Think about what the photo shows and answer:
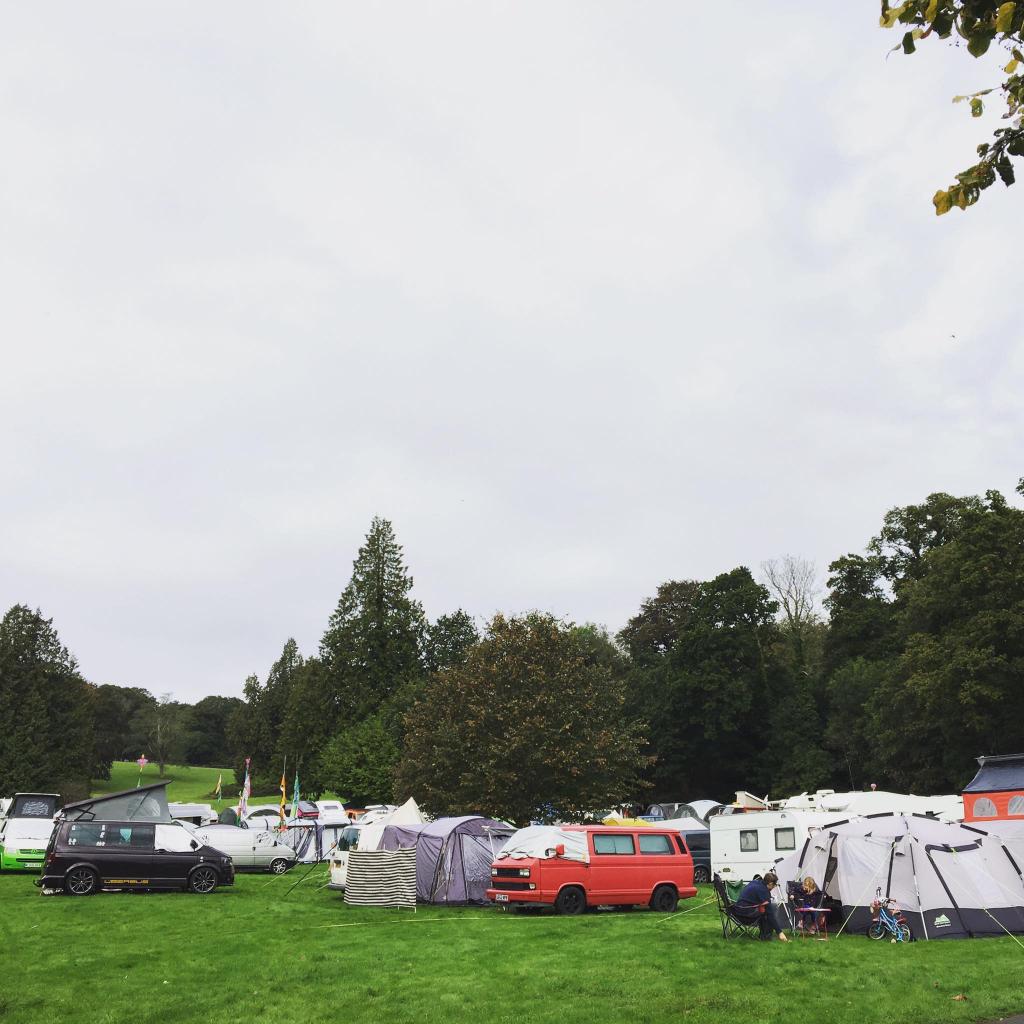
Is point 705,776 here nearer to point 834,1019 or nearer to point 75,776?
point 75,776

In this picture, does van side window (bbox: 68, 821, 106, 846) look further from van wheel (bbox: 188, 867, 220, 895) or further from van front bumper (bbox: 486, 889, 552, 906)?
van front bumper (bbox: 486, 889, 552, 906)

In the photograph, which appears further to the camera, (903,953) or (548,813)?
(548,813)

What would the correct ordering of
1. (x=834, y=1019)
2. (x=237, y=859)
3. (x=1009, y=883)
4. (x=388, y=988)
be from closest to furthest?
(x=834, y=1019)
(x=388, y=988)
(x=1009, y=883)
(x=237, y=859)

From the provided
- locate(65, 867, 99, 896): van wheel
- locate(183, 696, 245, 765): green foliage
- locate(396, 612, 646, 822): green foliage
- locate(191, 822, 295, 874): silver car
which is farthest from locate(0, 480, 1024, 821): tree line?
locate(183, 696, 245, 765): green foliage

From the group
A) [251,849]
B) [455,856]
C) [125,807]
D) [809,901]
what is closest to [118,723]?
[251,849]

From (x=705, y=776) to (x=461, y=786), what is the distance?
31048mm

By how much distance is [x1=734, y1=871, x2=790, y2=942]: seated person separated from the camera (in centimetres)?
1711

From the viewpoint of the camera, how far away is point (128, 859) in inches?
918

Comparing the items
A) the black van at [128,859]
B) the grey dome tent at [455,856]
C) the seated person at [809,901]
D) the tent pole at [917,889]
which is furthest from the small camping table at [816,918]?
the black van at [128,859]

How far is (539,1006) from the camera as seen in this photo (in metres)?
11.6

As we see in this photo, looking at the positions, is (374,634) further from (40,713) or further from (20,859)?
(20,859)

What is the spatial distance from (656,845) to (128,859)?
40.1ft

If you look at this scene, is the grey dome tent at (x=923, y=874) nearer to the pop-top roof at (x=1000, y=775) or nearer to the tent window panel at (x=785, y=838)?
the tent window panel at (x=785, y=838)

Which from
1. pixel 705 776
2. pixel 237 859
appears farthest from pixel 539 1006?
pixel 705 776
